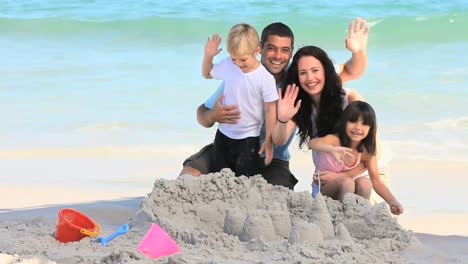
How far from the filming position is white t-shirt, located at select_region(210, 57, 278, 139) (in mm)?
4922

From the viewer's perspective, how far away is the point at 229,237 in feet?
13.5

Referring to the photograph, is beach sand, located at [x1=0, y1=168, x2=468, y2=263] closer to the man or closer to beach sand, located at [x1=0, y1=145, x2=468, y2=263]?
beach sand, located at [x1=0, y1=145, x2=468, y2=263]

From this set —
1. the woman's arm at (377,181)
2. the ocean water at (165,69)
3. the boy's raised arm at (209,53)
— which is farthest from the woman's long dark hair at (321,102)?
the ocean water at (165,69)

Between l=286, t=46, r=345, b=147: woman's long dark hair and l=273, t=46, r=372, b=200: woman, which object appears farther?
l=286, t=46, r=345, b=147: woman's long dark hair

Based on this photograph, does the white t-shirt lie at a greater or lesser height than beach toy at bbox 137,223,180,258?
greater

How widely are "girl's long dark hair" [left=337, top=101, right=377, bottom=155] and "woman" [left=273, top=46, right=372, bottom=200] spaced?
9 centimetres

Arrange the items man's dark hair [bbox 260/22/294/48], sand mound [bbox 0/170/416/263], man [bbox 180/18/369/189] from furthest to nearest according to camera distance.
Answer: man's dark hair [bbox 260/22/294/48], man [bbox 180/18/369/189], sand mound [bbox 0/170/416/263]

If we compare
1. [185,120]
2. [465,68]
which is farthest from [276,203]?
[465,68]

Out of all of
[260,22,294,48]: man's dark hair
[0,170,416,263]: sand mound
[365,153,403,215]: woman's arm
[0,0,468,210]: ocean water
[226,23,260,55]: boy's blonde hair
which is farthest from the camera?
[0,0,468,210]: ocean water

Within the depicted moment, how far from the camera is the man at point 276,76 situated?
5016 millimetres

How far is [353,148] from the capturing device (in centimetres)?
496

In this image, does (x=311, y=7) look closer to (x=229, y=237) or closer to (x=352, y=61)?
(x=352, y=61)

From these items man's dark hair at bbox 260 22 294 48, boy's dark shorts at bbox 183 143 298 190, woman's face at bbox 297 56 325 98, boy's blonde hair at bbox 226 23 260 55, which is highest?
man's dark hair at bbox 260 22 294 48

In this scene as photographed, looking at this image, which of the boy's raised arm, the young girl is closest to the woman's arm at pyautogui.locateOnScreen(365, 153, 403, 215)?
the young girl
